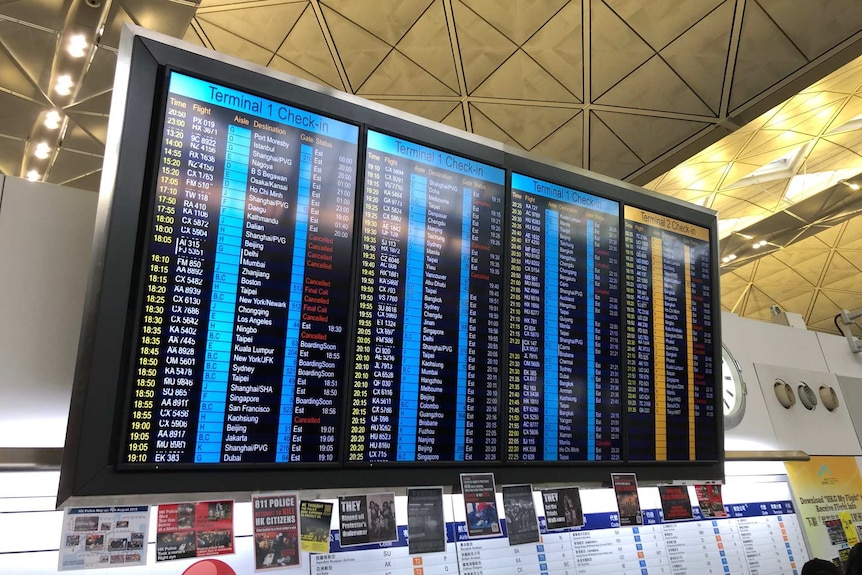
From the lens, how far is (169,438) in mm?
1979

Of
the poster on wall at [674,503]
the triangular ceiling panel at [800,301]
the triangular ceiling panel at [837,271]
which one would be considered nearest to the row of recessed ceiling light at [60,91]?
the poster on wall at [674,503]

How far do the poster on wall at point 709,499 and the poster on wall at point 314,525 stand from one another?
7.46ft

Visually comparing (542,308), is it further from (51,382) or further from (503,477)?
(51,382)

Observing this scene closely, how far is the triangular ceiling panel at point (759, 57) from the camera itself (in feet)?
23.1

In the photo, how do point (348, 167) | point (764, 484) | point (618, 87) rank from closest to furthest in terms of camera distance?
point (348, 167)
point (764, 484)
point (618, 87)

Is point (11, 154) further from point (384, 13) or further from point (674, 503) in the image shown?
point (674, 503)

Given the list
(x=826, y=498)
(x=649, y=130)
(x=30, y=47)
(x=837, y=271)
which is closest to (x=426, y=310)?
(x=826, y=498)

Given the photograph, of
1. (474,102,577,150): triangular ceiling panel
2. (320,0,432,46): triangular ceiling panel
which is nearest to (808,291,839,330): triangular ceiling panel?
(474,102,577,150): triangular ceiling panel

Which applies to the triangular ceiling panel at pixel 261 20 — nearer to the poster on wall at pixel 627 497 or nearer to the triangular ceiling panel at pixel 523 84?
the triangular ceiling panel at pixel 523 84

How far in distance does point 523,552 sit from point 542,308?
1.25m

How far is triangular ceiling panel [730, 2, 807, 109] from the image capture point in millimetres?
7035

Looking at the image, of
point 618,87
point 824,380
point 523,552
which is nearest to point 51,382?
point 523,552

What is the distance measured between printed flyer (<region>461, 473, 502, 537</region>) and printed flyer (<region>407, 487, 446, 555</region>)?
0.37ft

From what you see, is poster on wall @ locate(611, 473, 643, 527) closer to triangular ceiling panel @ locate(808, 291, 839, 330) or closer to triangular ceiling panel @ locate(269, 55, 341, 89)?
triangular ceiling panel @ locate(269, 55, 341, 89)
